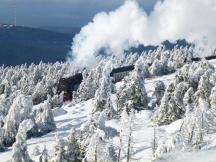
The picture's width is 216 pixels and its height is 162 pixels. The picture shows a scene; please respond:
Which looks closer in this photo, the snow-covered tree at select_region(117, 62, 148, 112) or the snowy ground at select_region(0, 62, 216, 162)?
the snowy ground at select_region(0, 62, 216, 162)

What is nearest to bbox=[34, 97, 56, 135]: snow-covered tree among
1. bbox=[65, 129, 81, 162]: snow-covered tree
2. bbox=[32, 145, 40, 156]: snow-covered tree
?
bbox=[32, 145, 40, 156]: snow-covered tree

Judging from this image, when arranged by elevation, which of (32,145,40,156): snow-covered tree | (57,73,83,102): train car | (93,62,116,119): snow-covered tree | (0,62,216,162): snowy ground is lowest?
(32,145,40,156): snow-covered tree

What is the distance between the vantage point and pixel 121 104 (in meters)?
117

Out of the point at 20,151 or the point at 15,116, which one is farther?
the point at 15,116

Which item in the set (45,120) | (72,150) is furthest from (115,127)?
(72,150)

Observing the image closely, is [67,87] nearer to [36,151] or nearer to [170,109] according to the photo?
[170,109]

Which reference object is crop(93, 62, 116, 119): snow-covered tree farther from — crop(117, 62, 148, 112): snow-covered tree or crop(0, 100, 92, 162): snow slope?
crop(0, 100, 92, 162): snow slope

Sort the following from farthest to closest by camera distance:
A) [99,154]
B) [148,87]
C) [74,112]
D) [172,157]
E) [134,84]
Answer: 1. [148,87]
2. [74,112]
3. [134,84]
4. [99,154]
5. [172,157]

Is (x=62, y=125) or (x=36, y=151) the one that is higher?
(x=62, y=125)

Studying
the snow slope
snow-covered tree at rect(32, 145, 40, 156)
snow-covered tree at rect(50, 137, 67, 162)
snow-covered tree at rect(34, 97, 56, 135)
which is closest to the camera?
snow-covered tree at rect(50, 137, 67, 162)

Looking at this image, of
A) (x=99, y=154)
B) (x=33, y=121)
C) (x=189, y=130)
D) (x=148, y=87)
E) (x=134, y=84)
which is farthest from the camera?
(x=148, y=87)

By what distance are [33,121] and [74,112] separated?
18716mm

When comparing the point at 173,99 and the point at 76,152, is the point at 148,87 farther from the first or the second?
the point at 76,152

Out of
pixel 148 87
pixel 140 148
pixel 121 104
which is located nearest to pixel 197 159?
pixel 140 148
